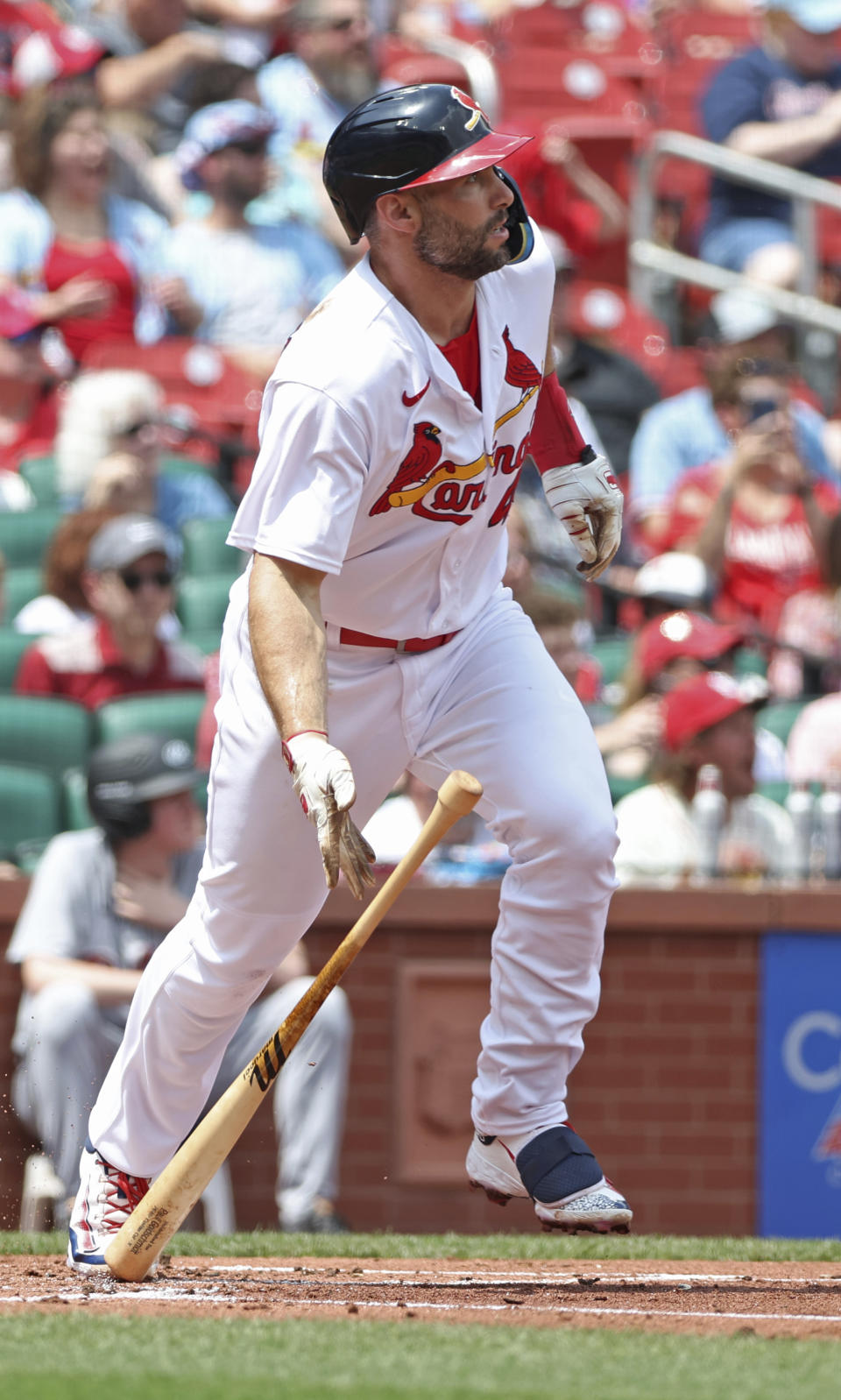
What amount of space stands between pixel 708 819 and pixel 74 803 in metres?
1.80

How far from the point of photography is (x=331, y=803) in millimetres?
3248

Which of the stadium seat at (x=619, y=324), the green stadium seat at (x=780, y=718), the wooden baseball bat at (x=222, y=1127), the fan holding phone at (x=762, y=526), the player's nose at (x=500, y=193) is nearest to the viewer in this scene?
the wooden baseball bat at (x=222, y=1127)

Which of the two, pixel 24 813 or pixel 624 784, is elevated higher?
pixel 24 813

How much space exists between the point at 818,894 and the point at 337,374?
2.88 m

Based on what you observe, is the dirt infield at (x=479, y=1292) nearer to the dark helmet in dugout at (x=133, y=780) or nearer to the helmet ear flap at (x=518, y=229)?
the dark helmet in dugout at (x=133, y=780)

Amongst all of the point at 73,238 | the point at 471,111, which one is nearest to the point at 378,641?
the point at 471,111

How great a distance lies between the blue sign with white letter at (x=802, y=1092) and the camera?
5.74 metres

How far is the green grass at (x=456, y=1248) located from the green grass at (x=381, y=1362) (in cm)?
123

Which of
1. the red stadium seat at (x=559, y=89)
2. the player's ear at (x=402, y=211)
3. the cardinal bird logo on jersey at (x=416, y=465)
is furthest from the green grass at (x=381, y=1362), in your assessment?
the red stadium seat at (x=559, y=89)

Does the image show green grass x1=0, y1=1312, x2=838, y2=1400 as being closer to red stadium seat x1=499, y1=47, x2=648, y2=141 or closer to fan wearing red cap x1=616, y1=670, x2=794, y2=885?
fan wearing red cap x1=616, y1=670, x2=794, y2=885

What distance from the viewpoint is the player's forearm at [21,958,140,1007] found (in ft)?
17.3

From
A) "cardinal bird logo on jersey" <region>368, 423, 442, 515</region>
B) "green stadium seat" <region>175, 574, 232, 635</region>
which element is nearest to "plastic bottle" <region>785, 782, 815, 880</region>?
"green stadium seat" <region>175, 574, 232, 635</region>

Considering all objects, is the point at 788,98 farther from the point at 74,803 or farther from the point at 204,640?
the point at 74,803

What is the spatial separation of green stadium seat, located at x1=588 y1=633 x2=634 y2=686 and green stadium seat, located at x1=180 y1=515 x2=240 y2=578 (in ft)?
4.29
